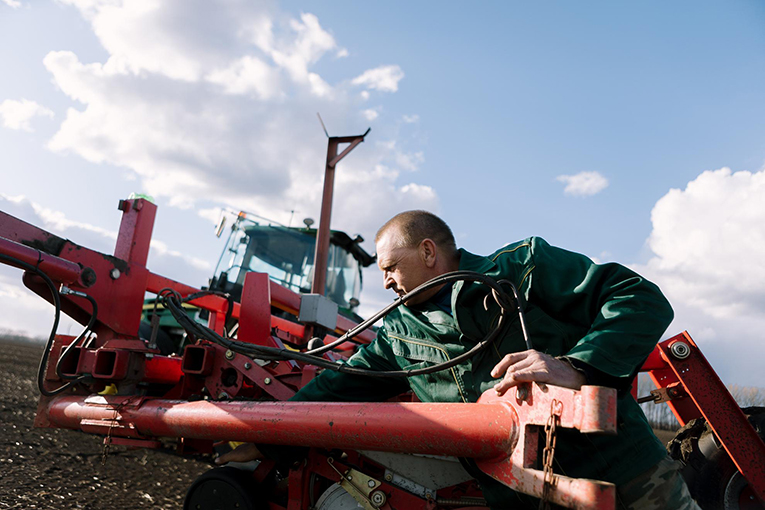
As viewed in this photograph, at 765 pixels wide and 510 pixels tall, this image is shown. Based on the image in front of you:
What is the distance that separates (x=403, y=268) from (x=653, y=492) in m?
1.12

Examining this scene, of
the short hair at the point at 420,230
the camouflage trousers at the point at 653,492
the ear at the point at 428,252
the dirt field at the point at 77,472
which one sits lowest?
the dirt field at the point at 77,472

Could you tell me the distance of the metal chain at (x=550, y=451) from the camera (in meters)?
1.40

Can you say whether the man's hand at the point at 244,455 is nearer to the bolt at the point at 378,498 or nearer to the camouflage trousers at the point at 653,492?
the bolt at the point at 378,498

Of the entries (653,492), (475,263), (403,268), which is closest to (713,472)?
(653,492)

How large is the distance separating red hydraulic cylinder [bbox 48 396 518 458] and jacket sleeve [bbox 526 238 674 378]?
32 centimetres

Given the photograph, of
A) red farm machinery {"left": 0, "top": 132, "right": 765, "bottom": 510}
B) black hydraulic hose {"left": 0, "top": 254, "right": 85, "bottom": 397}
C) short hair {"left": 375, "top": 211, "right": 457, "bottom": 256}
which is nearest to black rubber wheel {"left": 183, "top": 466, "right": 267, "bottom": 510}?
red farm machinery {"left": 0, "top": 132, "right": 765, "bottom": 510}

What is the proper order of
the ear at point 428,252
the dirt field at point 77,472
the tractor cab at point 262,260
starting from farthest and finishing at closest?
1. the tractor cab at point 262,260
2. the dirt field at point 77,472
3. the ear at point 428,252

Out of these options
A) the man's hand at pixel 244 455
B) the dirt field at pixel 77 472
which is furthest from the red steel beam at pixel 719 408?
the dirt field at pixel 77 472

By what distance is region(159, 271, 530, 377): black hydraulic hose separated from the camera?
1784 millimetres

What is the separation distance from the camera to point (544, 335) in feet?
6.12

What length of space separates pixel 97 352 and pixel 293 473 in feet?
3.63

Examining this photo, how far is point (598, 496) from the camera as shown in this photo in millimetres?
1299

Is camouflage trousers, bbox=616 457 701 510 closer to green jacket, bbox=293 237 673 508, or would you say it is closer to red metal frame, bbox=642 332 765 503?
green jacket, bbox=293 237 673 508

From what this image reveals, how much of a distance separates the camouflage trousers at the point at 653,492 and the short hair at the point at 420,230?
1.01 meters
